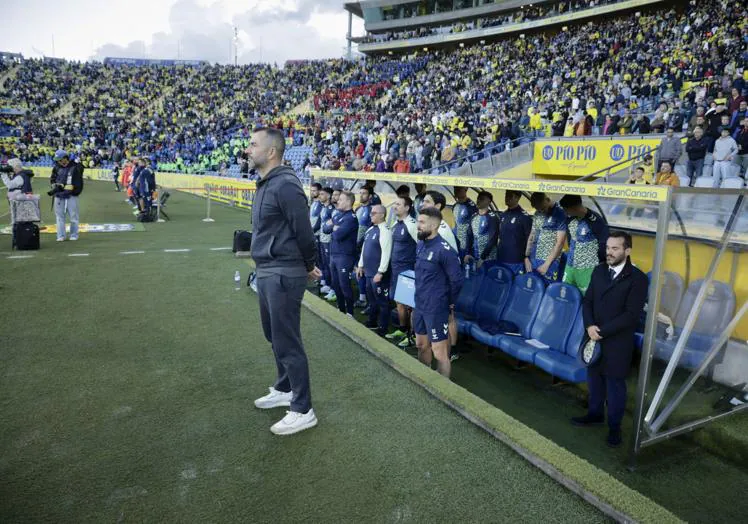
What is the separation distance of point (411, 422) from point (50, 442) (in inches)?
97.2

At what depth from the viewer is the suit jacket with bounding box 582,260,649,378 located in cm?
390

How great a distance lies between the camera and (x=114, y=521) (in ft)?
8.54

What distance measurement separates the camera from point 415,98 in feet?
104

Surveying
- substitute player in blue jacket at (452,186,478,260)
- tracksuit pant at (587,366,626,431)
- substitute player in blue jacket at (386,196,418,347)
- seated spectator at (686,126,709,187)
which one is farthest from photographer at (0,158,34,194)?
seated spectator at (686,126,709,187)

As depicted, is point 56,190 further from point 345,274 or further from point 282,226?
point 282,226

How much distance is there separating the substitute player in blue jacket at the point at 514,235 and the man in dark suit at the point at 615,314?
9.34 feet

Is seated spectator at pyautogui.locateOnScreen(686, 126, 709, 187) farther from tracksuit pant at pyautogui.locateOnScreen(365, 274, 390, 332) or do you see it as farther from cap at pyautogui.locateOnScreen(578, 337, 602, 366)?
cap at pyautogui.locateOnScreen(578, 337, 602, 366)

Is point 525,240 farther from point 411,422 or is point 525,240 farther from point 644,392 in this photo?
point 411,422

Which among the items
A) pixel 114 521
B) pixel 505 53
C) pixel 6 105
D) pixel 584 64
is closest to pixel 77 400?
pixel 114 521

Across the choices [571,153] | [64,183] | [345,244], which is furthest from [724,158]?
[64,183]

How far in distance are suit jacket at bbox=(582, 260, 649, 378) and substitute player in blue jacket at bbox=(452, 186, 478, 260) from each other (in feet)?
11.1

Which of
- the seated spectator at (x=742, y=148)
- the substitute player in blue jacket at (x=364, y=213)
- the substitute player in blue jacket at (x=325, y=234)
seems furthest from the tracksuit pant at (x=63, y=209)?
the seated spectator at (x=742, y=148)

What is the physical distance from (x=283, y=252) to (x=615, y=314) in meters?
Result: 2.68

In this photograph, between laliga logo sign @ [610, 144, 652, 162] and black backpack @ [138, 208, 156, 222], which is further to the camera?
black backpack @ [138, 208, 156, 222]
